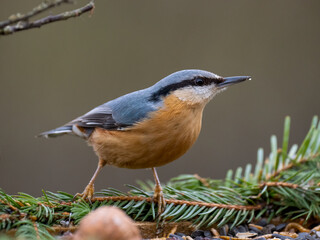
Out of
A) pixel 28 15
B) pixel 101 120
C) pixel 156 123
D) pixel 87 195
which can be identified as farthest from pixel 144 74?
pixel 28 15

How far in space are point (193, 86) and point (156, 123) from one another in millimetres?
332

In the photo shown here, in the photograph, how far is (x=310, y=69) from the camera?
535 centimetres

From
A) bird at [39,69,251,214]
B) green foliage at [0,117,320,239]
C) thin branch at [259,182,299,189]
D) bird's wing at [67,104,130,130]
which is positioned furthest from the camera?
bird's wing at [67,104,130,130]

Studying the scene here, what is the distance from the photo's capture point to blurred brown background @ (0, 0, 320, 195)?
192 inches

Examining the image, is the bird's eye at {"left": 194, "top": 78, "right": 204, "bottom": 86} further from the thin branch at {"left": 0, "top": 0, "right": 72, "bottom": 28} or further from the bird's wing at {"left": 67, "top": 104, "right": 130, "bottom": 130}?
the thin branch at {"left": 0, "top": 0, "right": 72, "bottom": 28}

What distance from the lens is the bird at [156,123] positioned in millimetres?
2322

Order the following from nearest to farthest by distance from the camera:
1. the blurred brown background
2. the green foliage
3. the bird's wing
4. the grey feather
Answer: the green foliage < the grey feather < the bird's wing < the blurred brown background

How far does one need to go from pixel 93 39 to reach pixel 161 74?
2.96 feet

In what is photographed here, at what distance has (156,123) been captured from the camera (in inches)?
92.8

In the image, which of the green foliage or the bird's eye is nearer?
the green foliage

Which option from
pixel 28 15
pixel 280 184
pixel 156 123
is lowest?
pixel 280 184

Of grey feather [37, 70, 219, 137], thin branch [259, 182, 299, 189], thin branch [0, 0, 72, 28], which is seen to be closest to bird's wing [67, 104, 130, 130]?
grey feather [37, 70, 219, 137]

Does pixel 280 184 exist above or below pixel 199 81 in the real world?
below

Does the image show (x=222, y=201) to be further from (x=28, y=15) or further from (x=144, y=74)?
(x=144, y=74)
